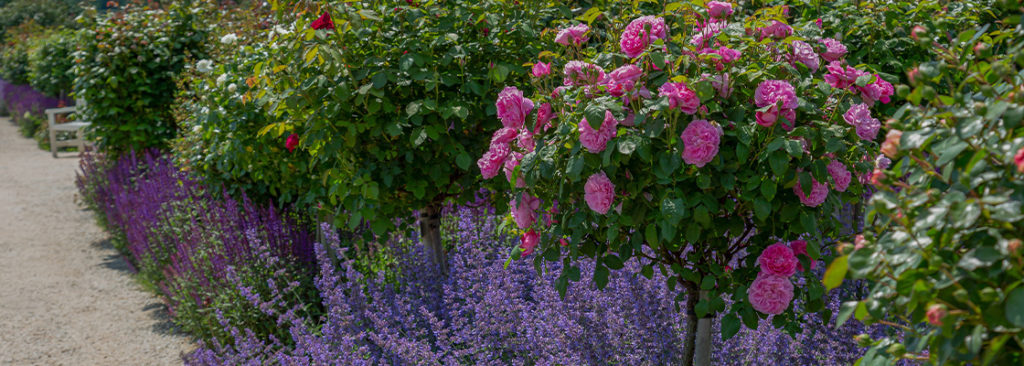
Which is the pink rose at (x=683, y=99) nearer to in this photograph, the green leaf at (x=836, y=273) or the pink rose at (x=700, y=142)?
the pink rose at (x=700, y=142)

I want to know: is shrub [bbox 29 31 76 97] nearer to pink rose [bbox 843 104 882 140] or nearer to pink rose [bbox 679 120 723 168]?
pink rose [bbox 679 120 723 168]

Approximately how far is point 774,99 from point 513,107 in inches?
24.2

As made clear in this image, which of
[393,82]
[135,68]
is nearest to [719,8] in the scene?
[393,82]

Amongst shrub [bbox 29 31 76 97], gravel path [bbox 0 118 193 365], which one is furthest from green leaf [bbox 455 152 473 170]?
shrub [bbox 29 31 76 97]

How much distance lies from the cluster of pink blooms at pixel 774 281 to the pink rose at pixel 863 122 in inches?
12.2

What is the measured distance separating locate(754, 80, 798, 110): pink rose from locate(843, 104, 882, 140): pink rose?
0.18 meters

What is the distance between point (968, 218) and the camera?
3.08ft

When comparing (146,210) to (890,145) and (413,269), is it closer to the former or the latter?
(413,269)

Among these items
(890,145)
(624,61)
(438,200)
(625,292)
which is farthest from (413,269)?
(890,145)

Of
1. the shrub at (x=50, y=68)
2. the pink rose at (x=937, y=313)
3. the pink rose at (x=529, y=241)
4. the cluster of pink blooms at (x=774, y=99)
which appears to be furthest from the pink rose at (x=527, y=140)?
the shrub at (x=50, y=68)

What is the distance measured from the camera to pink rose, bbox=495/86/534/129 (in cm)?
193

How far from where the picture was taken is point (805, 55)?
1.90 metres

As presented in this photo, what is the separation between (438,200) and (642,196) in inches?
67.5

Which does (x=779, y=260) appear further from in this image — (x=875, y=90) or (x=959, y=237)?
(x=959, y=237)
